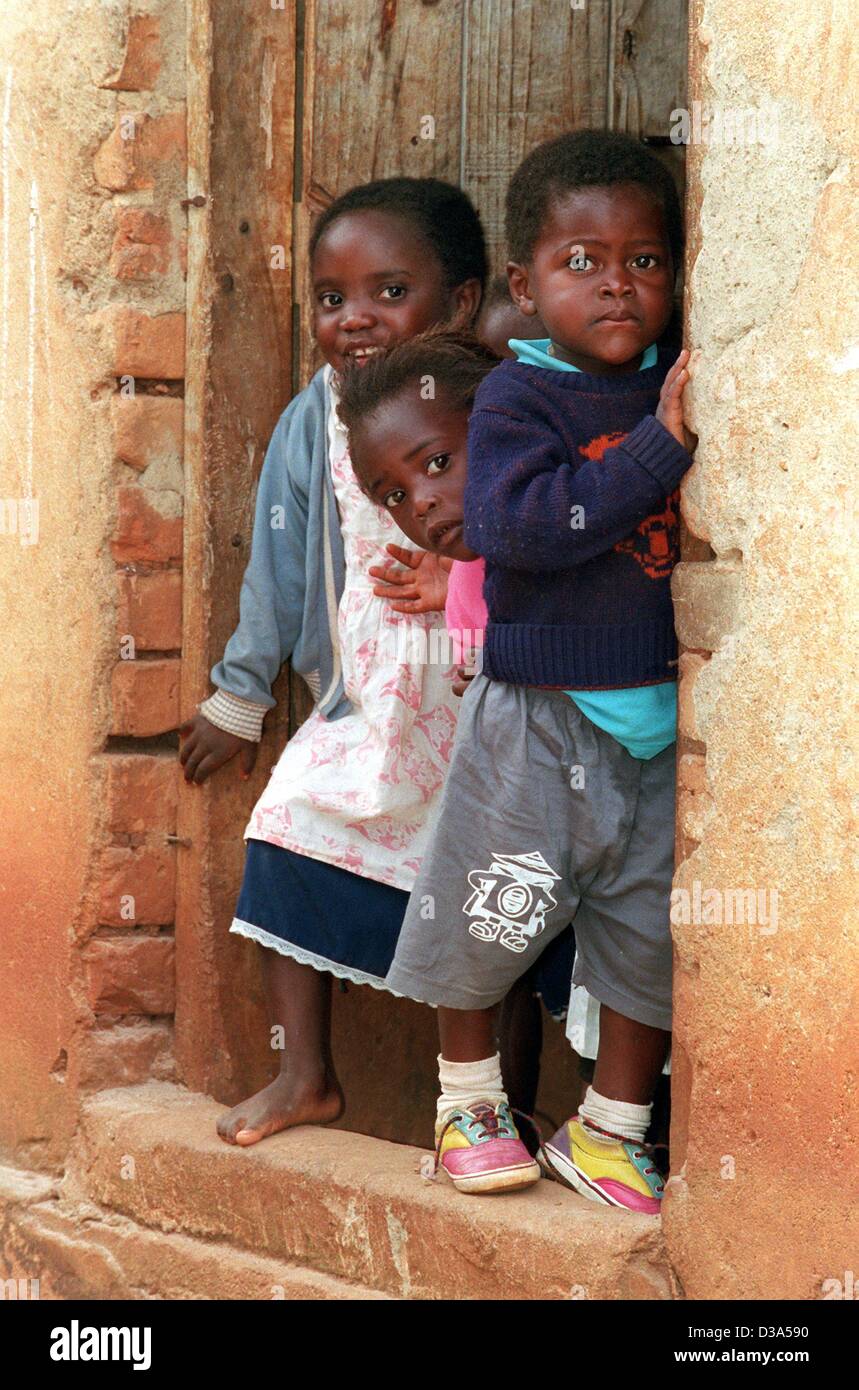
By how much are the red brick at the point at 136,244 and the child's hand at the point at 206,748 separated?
0.89m

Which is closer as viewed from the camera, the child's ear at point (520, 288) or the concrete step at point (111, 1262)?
the child's ear at point (520, 288)

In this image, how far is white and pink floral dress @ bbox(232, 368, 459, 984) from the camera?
10.1 ft

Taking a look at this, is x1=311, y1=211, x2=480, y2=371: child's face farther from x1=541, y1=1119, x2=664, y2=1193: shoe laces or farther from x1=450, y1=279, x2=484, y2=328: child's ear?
x1=541, y1=1119, x2=664, y2=1193: shoe laces

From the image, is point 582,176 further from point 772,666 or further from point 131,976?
point 131,976

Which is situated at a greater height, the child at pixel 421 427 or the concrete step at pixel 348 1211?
the child at pixel 421 427

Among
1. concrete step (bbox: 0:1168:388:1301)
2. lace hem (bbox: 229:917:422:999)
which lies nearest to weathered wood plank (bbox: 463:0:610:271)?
lace hem (bbox: 229:917:422:999)

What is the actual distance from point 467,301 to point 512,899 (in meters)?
1.32

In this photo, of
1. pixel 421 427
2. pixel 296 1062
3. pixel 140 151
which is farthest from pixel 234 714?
pixel 140 151

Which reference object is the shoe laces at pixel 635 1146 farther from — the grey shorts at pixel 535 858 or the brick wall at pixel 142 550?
the brick wall at pixel 142 550

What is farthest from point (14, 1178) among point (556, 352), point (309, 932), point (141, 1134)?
point (556, 352)

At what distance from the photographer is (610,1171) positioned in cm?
264

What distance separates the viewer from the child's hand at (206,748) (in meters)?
3.31

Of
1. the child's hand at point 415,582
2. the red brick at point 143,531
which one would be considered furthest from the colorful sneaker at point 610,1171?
the red brick at point 143,531

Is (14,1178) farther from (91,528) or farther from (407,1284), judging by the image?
(91,528)
